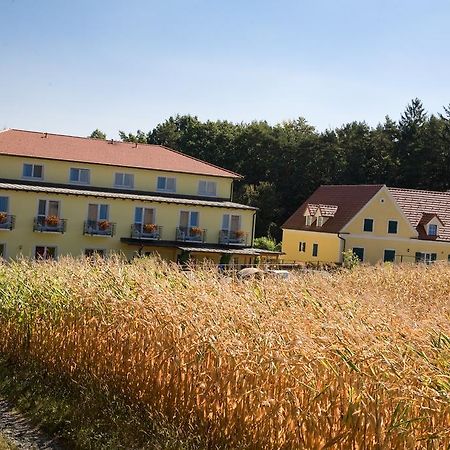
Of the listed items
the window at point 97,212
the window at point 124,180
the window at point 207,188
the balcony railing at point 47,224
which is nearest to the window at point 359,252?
the window at point 207,188

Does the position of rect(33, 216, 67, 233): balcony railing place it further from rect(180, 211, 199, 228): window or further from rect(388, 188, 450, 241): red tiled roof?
rect(388, 188, 450, 241): red tiled roof

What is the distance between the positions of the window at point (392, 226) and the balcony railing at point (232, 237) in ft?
38.8

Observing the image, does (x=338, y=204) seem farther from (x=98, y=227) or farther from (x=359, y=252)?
(x=98, y=227)

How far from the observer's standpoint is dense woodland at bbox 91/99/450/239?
227ft

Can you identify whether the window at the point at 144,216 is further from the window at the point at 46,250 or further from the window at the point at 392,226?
the window at the point at 392,226

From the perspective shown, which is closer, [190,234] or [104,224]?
[104,224]

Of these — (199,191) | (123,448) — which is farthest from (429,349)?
(199,191)

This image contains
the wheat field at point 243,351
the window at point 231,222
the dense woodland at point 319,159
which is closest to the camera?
the wheat field at point 243,351

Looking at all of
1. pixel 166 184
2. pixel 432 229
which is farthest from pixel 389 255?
pixel 166 184

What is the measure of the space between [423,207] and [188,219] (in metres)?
18.8

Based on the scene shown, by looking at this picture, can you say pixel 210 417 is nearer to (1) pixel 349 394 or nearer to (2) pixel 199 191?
(1) pixel 349 394

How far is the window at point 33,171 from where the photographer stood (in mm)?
44125

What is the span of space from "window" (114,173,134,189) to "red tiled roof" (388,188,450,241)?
18884mm

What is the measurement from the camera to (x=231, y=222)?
1845 inches
